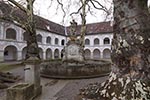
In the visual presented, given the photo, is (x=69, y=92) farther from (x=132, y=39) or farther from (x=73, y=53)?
(x=73, y=53)

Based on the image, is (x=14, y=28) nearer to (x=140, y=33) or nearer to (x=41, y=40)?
(x=41, y=40)

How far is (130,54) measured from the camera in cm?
252

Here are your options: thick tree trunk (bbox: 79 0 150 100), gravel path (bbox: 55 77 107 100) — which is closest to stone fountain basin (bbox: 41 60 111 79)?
gravel path (bbox: 55 77 107 100)

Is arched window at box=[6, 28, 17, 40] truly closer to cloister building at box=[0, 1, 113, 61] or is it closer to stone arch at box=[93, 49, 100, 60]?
cloister building at box=[0, 1, 113, 61]

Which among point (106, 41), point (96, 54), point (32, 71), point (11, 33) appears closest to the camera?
point (32, 71)

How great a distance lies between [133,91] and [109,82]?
479mm

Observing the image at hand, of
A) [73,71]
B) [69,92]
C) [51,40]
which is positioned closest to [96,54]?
[51,40]

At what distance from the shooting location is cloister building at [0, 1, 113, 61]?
25830 millimetres

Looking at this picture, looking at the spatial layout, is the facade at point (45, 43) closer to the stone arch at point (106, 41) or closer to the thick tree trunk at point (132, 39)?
the stone arch at point (106, 41)

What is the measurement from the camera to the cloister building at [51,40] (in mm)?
25830

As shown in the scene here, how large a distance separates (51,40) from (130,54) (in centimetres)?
3294

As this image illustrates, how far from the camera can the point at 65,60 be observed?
13930mm

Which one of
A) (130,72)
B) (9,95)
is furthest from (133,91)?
Result: (9,95)

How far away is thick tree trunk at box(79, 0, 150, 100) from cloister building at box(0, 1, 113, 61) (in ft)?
76.0
